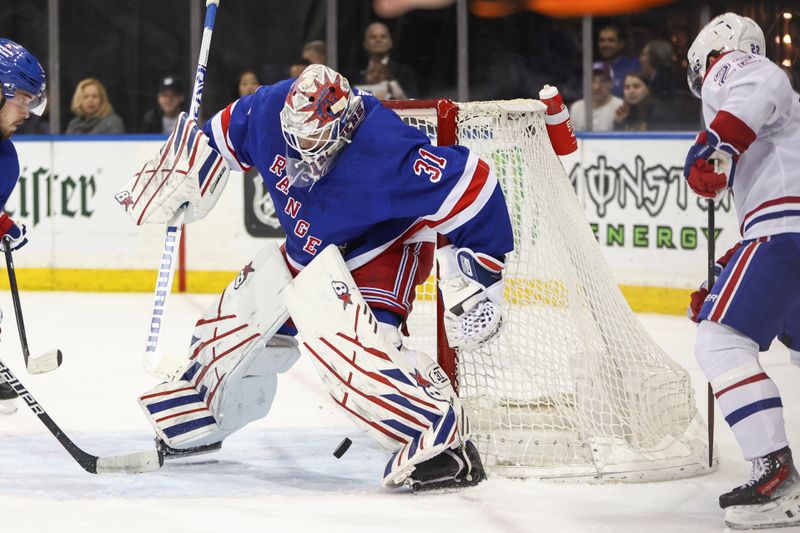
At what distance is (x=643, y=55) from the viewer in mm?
6543

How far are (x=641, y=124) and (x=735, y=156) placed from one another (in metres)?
3.83

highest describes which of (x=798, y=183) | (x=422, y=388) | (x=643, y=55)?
(x=643, y=55)

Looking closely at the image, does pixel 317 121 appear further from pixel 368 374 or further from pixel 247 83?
pixel 247 83

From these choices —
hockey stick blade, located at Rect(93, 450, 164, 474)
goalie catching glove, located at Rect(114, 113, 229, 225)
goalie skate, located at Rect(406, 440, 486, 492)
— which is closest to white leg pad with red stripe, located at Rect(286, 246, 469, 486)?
goalie skate, located at Rect(406, 440, 486, 492)

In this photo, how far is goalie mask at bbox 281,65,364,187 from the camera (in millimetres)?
2801

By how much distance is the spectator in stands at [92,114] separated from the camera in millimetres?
7250

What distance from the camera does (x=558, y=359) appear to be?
10.7ft

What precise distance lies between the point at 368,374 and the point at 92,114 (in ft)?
16.0

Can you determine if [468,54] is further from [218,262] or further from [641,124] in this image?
[218,262]

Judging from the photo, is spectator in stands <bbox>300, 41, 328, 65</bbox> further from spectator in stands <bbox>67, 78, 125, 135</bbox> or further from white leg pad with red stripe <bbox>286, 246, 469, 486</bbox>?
white leg pad with red stripe <bbox>286, 246, 469, 486</bbox>

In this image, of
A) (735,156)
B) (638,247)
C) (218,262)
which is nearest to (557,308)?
(735,156)

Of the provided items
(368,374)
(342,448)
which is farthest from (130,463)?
(368,374)

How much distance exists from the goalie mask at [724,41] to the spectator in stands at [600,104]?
3645 millimetres

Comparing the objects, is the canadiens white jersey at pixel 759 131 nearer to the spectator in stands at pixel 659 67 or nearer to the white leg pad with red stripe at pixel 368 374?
the white leg pad with red stripe at pixel 368 374
